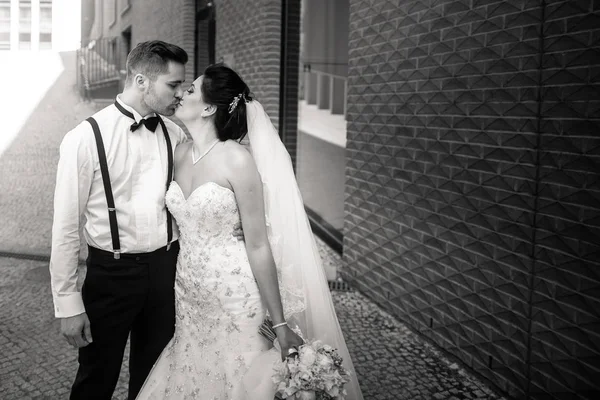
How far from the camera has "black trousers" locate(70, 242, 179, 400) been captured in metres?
2.73

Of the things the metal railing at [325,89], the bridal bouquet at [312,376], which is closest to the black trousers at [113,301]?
the bridal bouquet at [312,376]

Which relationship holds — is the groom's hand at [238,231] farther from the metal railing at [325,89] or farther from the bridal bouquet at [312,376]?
the metal railing at [325,89]

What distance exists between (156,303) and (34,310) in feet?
10.3

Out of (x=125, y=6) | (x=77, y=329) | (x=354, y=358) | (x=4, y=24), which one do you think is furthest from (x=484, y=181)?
(x=125, y=6)

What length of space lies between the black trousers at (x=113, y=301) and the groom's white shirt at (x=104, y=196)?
3.0 inches

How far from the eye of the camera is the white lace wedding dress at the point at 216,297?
8.72ft

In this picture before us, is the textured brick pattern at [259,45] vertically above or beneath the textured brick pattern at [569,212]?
above

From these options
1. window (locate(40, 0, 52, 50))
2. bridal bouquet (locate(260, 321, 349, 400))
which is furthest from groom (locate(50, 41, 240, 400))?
window (locate(40, 0, 52, 50))

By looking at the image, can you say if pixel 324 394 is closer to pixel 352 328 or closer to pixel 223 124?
pixel 223 124

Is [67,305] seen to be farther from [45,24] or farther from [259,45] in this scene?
[259,45]

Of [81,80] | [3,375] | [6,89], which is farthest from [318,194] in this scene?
[3,375]

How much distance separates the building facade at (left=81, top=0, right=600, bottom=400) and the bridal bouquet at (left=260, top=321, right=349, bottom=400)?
1.66 meters

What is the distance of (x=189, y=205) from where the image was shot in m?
2.68

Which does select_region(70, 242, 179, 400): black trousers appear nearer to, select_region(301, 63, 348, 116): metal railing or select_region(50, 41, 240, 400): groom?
select_region(50, 41, 240, 400): groom
